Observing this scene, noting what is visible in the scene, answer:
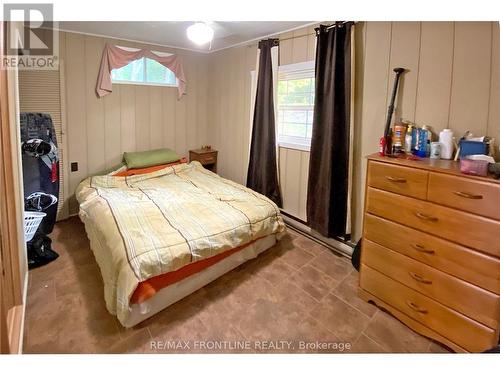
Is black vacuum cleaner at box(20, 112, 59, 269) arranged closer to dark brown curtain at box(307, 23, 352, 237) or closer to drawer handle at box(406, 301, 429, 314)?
dark brown curtain at box(307, 23, 352, 237)

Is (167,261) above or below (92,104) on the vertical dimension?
below

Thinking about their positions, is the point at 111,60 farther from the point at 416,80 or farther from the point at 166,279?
the point at 416,80

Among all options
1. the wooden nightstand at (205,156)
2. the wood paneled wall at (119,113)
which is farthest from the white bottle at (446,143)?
the wood paneled wall at (119,113)

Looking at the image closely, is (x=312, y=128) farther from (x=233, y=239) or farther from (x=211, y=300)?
(x=211, y=300)

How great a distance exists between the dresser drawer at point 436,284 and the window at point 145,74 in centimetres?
346

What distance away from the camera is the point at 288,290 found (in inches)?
89.9

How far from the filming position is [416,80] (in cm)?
219

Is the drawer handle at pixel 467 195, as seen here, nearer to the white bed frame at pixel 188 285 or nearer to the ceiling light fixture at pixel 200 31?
the white bed frame at pixel 188 285

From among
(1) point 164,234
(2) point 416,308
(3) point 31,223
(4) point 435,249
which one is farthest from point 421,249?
(3) point 31,223

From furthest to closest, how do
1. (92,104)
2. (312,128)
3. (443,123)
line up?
1. (92,104)
2. (312,128)
3. (443,123)

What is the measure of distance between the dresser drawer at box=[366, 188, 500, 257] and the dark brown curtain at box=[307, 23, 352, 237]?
0.76 meters

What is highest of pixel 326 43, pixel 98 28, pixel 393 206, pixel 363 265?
pixel 98 28
